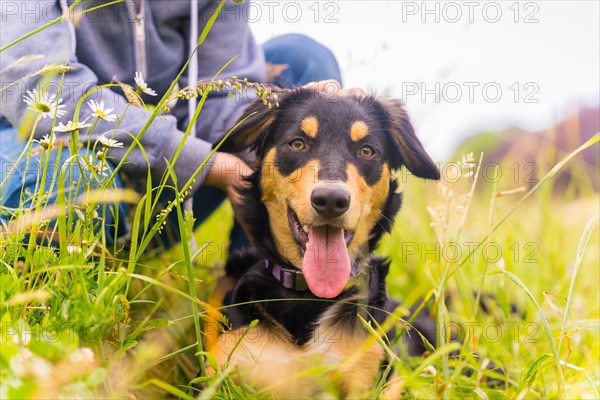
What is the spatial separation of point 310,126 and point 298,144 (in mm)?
91

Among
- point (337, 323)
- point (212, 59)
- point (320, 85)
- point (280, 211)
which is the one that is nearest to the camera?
point (337, 323)

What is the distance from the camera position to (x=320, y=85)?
2623mm

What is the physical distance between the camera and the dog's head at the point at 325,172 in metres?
2.18

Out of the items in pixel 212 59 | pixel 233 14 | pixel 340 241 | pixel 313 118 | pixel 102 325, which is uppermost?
pixel 233 14

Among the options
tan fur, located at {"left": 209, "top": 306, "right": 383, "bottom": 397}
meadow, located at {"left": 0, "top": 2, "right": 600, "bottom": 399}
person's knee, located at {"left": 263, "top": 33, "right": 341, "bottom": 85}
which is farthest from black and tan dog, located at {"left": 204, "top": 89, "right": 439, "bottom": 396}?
person's knee, located at {"left": 263, "top": 33, "right": 341, "bottom": 85}

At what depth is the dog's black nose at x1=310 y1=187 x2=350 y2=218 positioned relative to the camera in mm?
→ 2055

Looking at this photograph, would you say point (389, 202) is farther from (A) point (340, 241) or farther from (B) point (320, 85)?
(B) point (320, 85)

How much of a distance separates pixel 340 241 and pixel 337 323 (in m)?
0.32

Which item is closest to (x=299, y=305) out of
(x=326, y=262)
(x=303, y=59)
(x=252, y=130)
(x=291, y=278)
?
(x=291, y=278)

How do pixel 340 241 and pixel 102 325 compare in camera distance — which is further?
pixel 340 241

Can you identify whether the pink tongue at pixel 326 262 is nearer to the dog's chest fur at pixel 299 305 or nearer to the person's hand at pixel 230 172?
the dog's chest fur at pixel 299 305

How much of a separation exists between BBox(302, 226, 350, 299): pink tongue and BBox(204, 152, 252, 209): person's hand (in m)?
0.48

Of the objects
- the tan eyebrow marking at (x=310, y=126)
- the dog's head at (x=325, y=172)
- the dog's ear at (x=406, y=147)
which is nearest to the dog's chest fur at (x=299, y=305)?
the dog's head at (x=325, y=172)

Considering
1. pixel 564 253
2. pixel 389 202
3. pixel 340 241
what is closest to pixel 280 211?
pixel 340 241
